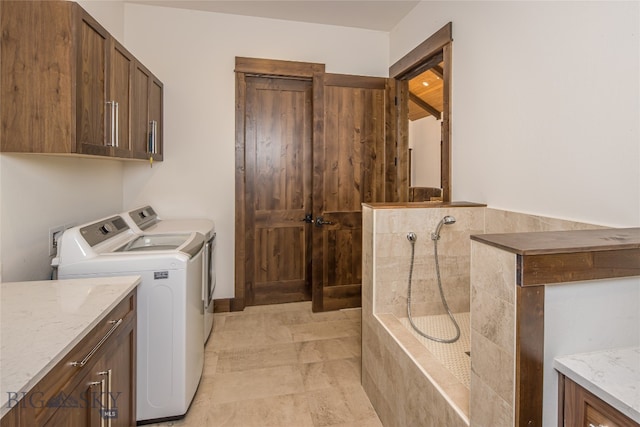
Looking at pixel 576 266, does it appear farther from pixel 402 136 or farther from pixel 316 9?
pixel 316 9

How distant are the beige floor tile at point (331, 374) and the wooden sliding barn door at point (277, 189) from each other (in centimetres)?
125

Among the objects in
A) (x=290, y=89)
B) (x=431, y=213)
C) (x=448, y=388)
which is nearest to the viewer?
(x=448, y=388)

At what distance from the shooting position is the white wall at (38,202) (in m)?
1.63

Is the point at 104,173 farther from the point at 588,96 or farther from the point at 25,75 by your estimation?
the point at 588,96

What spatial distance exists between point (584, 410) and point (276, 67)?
3328 millimetres

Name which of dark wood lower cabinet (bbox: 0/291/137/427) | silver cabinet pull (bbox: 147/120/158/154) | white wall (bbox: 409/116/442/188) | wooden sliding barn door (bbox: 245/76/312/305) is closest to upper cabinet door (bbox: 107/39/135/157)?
silver cabinet pull (bbox: 147/120/158/154)

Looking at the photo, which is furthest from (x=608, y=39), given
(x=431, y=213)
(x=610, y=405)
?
(x=610, y=405)

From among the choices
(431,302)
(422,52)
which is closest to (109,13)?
(422,52)

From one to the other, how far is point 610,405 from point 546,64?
1.57 m

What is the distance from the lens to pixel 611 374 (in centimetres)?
88

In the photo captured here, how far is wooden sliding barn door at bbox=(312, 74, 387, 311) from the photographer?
3.34 metres

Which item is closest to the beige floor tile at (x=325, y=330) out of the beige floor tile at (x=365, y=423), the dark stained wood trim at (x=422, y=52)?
the beige floor tile at (x=365, y=423)

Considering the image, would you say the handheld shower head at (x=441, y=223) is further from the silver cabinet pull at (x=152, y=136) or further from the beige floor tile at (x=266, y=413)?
the silver cabinet pull at (x=152, y=136)

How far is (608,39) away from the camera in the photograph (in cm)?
141
